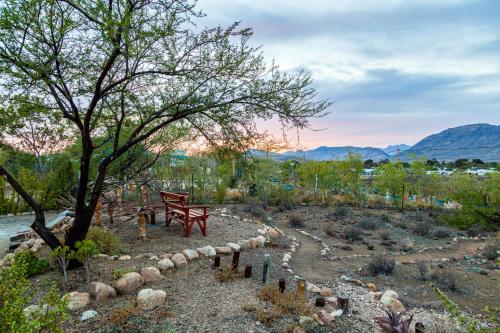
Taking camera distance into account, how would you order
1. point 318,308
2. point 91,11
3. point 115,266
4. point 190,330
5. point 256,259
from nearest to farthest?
point 190,330 < point 91,11 < point 318,308 < point 115,266 < point 256,259

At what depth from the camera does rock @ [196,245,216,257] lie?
6242mm

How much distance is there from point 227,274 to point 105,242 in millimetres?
2512

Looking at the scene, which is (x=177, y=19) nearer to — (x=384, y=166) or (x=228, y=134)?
(x=228, y=134)

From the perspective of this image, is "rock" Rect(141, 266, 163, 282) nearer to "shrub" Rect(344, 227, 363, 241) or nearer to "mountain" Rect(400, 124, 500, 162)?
"shrub" Rect(344, 227, 363, 241)

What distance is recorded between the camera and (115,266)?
5289 mm

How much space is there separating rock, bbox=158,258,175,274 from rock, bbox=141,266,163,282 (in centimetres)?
22

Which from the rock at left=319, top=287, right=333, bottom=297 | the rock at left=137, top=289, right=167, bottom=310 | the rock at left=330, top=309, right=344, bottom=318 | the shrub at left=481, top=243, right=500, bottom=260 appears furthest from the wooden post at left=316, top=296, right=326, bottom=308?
the shrub at left=481, top=243, right=500, bottom=260

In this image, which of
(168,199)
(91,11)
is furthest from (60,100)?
(168,199)

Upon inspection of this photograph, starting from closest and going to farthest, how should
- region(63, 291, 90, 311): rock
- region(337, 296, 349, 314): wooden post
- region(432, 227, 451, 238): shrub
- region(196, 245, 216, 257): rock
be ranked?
region(63, 291, 90, 311): rock, region(337, 296, 349, 314): wooden post, region(196, 245, 216, 257): rock, region(432, 227, 451, 238): shrub

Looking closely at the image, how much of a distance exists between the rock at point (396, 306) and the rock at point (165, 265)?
342 cm

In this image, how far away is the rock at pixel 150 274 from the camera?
492 centimetres

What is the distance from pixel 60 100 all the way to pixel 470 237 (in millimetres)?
12407

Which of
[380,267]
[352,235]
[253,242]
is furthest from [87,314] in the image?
[352,235]

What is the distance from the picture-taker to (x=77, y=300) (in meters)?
4.04
